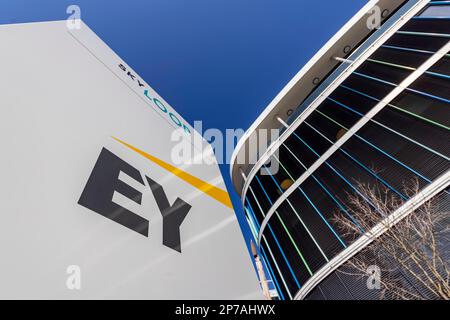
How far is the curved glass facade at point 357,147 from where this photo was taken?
1200cm

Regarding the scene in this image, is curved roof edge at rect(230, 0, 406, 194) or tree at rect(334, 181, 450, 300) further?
curved roof edge at rect(230, 0, 406, 194)

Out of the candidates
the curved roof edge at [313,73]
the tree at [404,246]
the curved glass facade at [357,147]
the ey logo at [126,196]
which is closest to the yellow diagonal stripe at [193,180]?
the ey logo at [126,196]

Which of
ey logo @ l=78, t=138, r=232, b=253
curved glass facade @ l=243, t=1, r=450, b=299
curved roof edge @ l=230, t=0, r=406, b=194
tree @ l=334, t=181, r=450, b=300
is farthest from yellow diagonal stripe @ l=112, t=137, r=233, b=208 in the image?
curved roof edge @ l=230, t=0, r=406, b=194

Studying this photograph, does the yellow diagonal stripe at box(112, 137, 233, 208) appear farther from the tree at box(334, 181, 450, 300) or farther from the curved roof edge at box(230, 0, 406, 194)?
the curved roof edge at box(230, 0, 406, 194)

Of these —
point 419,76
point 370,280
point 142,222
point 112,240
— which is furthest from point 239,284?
point 419,76

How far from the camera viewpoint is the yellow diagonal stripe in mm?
3774

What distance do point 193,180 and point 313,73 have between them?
60.6 ft

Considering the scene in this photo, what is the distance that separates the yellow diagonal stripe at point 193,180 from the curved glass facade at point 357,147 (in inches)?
386

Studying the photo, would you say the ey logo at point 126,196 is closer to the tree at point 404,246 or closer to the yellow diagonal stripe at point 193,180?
the yellow diagonal stripe at point 193,180

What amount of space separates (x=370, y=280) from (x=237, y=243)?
10124mm

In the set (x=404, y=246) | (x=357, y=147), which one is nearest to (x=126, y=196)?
(x=404, y=246)

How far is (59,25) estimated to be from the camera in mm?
3730

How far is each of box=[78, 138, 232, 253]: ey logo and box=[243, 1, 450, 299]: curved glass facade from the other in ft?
37.2

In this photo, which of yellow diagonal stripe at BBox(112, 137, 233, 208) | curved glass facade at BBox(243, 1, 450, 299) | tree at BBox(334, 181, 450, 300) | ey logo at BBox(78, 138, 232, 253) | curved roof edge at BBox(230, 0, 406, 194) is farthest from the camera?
curved roof edge at BBox(230, 0, 406, 194)
